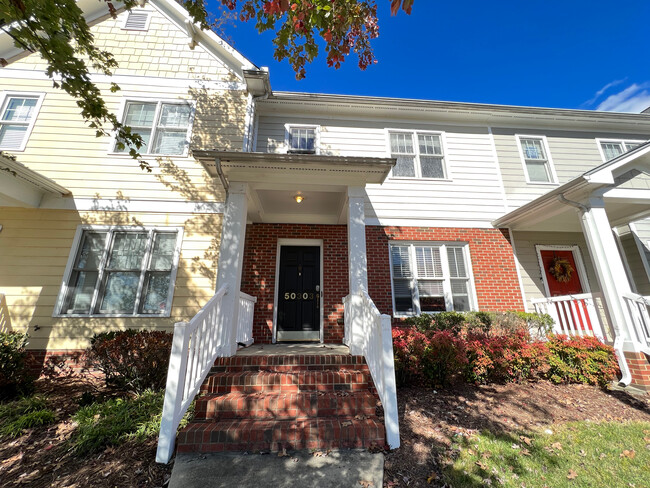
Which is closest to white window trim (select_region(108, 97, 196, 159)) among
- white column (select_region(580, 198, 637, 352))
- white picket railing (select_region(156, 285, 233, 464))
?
white picket railing (select_region(156, 285, 233, 464))

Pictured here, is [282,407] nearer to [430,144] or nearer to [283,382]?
[283,382]

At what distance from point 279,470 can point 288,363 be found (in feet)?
5.27

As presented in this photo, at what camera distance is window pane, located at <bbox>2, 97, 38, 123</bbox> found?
6575mm

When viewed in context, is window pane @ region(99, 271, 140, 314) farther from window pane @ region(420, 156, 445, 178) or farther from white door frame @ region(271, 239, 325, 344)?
window pane @ region(420, 156, 445, 178)

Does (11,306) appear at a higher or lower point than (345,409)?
higher

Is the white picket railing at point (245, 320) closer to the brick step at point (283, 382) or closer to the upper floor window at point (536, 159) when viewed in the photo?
the brick step at point (283, 382)

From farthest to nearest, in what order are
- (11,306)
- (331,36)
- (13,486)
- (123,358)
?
(11,306) < (123,358) < (331,36) < (13,486)

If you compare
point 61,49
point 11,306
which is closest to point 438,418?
point 61,49

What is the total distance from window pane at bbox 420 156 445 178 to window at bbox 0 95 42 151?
31.6 ft

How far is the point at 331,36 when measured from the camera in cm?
344

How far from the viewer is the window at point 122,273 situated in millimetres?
5625

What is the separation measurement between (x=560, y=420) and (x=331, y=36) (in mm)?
5750

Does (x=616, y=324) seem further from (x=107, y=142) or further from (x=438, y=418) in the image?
(x=107, y=142)

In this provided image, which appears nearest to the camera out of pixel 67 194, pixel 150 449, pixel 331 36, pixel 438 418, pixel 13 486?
pixel 13 486
